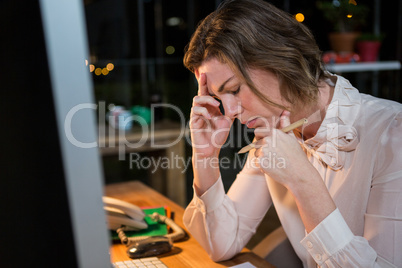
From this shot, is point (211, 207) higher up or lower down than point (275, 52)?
lower down

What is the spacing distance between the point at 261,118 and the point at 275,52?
0.17m

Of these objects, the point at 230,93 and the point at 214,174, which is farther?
the point at 214,174

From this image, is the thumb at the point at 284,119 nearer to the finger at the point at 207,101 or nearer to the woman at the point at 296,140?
the woman at the point at 296,140

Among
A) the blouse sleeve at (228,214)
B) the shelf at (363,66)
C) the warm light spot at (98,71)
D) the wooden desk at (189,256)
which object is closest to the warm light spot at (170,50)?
the warm light spot at (98,71)

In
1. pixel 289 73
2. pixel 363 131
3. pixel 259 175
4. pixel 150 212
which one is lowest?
pixel 150 212

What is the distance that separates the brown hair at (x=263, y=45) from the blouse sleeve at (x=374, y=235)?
10.6 inches

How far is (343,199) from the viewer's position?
3.36 ft

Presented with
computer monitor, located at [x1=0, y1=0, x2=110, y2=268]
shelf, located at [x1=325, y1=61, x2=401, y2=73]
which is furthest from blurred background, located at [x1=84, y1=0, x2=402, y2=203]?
computer monitor, located at [x1=0, y1=0, x2=110, y2=268]

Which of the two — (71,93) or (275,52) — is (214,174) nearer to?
(275,52)

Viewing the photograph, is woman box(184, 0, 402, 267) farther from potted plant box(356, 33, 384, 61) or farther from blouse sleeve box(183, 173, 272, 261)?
potted plant box(356, 33, 384, 61)

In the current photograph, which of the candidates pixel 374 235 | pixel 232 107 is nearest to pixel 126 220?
pixel 232 107

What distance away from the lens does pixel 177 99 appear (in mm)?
4367

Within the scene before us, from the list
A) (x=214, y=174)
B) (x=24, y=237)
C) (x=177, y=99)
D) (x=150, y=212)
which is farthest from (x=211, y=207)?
(x=177, y=99)

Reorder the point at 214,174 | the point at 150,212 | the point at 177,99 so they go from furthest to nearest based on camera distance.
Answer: the point at 177,99 < the point at 150,212 < the point at 214,174
